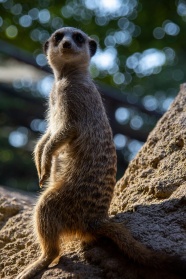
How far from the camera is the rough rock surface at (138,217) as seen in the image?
2.14 meters

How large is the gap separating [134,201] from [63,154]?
1.15ft

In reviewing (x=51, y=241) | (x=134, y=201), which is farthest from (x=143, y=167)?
(x=51, y=241)

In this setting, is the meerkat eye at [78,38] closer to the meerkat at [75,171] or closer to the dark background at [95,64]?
the meerkat at [75,171]

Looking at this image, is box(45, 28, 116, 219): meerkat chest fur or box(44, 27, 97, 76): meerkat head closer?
box(45, 28, 116, 219): meerkat chest fur

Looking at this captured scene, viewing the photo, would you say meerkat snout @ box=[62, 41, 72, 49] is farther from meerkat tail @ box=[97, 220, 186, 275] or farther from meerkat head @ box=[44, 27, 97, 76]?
meerkat tail @ box=[97, 220, 186, 275]

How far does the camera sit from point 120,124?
16.9 ft

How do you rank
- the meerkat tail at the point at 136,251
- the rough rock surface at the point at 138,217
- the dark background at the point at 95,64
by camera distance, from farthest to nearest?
the dark background at the point at 95,64 < the rough rock surface at the point at 138,217 < the meerkat tail at the point at 136,251

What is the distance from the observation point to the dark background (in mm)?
5531

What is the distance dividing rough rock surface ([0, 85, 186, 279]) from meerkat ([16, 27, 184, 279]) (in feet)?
0.19

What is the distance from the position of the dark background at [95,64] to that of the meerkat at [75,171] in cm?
258

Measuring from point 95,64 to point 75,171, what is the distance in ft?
17.7

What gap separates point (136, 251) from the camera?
207 centimetres

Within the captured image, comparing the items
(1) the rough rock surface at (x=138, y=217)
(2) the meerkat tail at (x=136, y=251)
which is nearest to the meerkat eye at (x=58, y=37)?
(1) the rough rock surface at (x=138, y=217)

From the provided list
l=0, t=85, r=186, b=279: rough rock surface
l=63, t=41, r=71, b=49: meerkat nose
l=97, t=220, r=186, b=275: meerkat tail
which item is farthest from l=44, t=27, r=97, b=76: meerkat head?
l=97, t=220, r=186, b=275: meerkat tail
